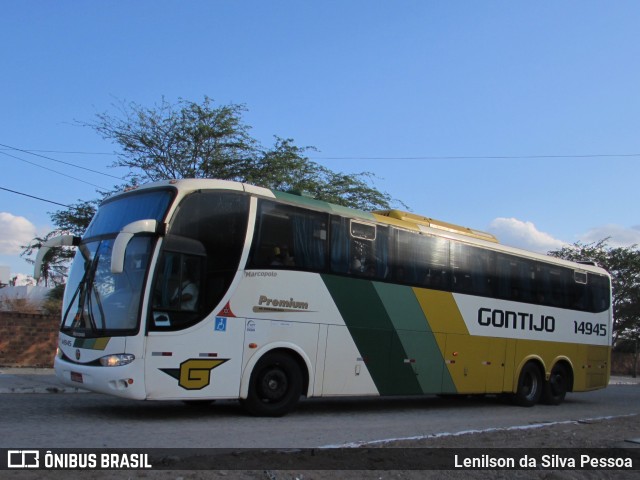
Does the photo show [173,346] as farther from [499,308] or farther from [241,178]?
[241,178]

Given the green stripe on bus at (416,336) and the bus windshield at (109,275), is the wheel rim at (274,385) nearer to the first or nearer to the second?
the bus windshield at (109,275)

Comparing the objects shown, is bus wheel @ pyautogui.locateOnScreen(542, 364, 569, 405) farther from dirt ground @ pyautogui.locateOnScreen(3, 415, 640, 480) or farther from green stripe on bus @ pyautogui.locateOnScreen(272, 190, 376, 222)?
green stripe on bus @ pyautogui.locateOnScreen(272, 190, 376, 222)

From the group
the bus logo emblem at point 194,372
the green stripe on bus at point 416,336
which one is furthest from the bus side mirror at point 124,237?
the green stripe on bus at point 416,336

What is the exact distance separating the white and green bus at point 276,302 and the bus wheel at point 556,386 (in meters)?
1.47

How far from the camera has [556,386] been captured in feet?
52.4

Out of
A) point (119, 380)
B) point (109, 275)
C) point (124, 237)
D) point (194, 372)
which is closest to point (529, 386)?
point (194, 372)

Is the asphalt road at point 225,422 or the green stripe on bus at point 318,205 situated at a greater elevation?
the green stripe on bus at point 318,205

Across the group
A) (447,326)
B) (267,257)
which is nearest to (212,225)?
(267,257)

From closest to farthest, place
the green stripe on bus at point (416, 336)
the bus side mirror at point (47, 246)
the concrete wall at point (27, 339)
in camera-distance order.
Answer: the bus side mirror at point (47, 246) < the green stripe on bus at point (416, 336) < the concrete wall at point (27, 339)

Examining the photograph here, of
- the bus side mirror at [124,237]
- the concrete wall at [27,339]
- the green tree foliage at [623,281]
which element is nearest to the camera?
the bus side mirror at [124,237]

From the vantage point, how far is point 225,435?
8219 mm

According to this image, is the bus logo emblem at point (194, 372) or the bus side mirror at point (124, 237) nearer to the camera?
the bus side mirror at point (124, 237)

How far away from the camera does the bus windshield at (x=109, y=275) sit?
892cm

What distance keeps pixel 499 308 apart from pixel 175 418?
302 inches
